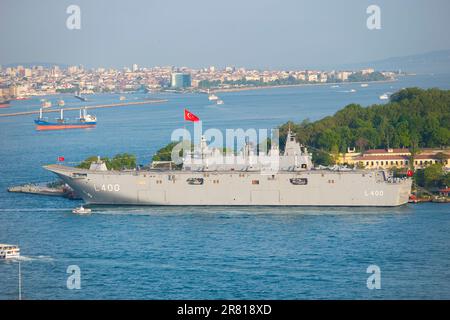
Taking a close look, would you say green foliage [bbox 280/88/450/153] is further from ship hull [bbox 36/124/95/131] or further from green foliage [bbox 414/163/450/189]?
ship hull [bbox 36/124/95/131]

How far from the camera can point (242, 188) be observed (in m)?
37.9

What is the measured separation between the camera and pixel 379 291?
24.2 meters

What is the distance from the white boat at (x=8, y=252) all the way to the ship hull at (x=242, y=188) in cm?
999

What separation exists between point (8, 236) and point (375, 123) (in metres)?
27.8

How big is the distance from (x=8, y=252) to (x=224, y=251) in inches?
248

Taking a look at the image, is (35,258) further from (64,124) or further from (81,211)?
(64,124)

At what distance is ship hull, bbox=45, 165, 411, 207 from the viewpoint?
1479 inches

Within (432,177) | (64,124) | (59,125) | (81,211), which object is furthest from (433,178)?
(64,124)

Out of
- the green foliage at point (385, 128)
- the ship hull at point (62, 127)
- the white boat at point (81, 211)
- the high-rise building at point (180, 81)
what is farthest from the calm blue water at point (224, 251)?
the high-rise building at point (180, 81)

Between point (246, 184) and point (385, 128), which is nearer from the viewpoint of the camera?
point (246, 184)

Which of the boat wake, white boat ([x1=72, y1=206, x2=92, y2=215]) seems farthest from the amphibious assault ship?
the boat wake
